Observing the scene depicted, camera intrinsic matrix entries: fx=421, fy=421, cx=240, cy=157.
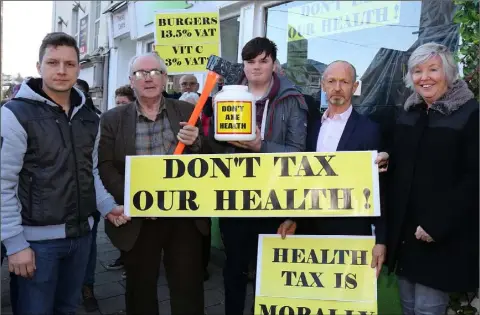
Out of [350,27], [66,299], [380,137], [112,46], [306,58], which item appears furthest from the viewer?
[112,46]

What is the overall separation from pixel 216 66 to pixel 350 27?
2.88 metres

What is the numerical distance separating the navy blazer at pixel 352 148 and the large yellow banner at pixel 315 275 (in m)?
0.08

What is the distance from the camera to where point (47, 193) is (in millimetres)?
2016

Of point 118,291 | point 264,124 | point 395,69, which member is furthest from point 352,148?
point 118,291

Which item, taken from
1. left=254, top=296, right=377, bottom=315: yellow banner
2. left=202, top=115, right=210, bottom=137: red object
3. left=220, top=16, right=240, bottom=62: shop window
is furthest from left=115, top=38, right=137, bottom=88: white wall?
left=254, top=296, right=377, bottom=315: yellow banner

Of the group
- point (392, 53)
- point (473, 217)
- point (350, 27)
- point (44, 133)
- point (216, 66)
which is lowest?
point (473, 217)

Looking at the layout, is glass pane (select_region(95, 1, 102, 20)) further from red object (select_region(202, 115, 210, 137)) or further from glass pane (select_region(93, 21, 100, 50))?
red object (select_region(202, 115, 210, 137))

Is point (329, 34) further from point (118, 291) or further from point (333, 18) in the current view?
point (118, 291)

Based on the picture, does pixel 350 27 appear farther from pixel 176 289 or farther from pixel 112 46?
pixel 112 46

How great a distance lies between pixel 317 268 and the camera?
2.14 m

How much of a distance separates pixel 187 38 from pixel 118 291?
2.54 m

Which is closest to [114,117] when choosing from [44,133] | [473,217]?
[44,133]

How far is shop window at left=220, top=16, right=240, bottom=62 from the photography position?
19.9ft

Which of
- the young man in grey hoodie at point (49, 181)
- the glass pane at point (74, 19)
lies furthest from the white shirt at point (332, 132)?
the glass pane at point (74, 19)
